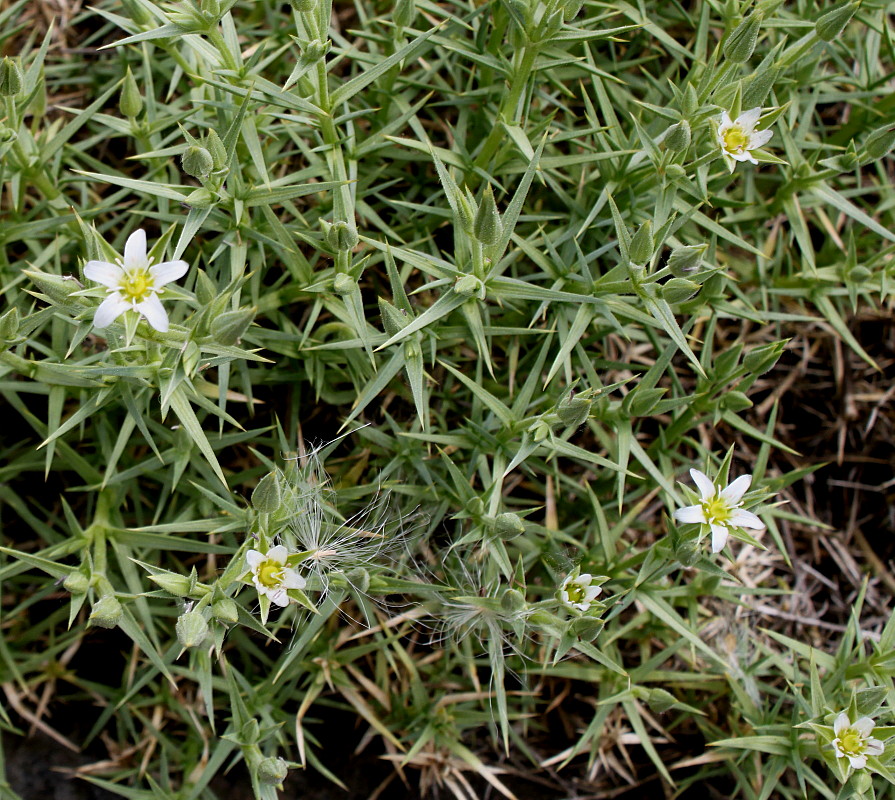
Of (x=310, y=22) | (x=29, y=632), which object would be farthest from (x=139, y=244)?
(x=29, y=632)

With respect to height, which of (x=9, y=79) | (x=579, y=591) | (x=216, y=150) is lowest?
(x=579, y=591)

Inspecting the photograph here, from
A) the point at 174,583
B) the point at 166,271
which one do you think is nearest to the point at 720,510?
the point at 174,583

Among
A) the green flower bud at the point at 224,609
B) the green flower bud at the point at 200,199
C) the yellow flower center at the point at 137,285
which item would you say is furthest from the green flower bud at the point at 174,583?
the green flower bud at the point at 200,199

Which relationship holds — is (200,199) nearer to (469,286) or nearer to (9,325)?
(9,325)

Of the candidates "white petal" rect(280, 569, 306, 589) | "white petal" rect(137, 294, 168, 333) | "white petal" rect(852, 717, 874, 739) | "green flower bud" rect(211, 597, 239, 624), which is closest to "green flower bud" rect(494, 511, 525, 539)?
"white petal" rect(280, 569, 306, 589)

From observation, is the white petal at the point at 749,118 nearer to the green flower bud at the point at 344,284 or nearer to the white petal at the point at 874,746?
the green flower bud at the point at 344,284

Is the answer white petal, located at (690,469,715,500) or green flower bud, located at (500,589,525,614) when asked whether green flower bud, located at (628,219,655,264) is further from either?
green flower bud, located at (500,589,525,614)
